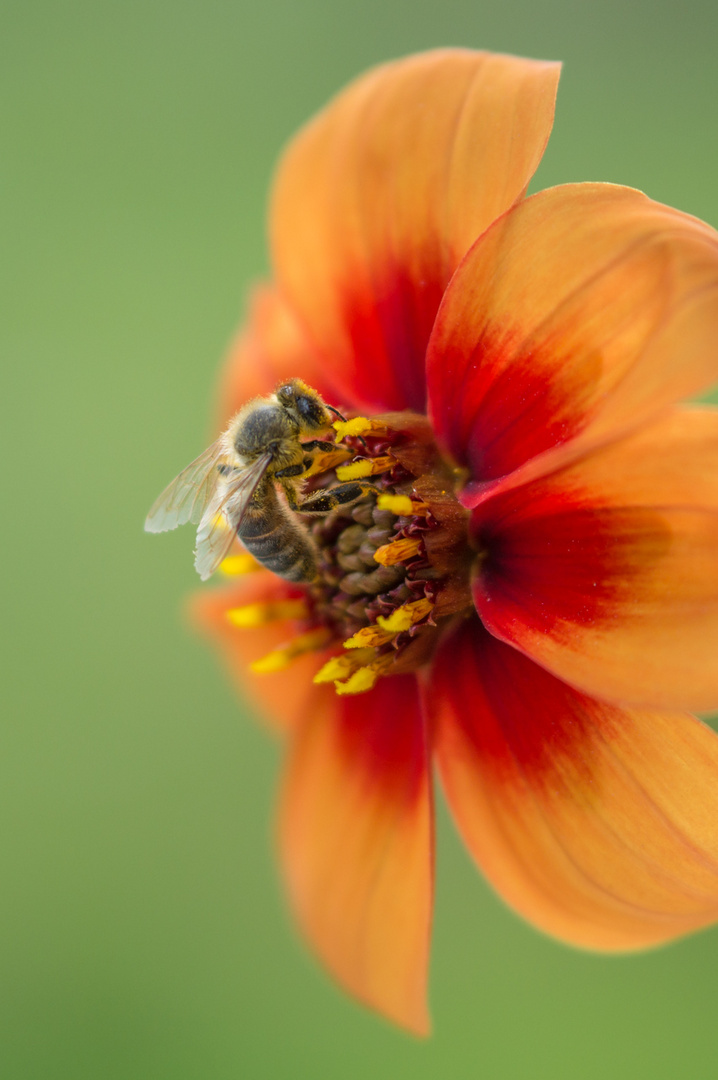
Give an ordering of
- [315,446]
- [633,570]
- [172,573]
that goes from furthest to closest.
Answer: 1. [172,573]
2. [315,446]
3. [633,570]

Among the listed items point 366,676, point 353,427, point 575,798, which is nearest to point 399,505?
point 353,427

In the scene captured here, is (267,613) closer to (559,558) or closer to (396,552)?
(396,552)

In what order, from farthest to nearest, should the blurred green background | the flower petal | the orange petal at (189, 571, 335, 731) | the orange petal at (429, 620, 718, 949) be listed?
1. the blurred green background
2. the orange petal at (189, 571, 335, 731)
3. the orange petal at (429, 620, 718, 949)
4. the flower petal

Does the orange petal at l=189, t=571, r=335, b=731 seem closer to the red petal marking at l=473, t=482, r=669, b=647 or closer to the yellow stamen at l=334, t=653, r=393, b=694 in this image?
the yellow stamen at l=334, t=653, r=393, b=694

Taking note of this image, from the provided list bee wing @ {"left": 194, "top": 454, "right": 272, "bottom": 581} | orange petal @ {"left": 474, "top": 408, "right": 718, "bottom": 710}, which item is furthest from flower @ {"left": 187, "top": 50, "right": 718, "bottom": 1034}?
bee wing @ {"left": 194, "top": 454, "right": 272, "bottom": 581}

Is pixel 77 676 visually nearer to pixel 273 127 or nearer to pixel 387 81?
pixel 273 127

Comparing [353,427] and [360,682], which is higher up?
[353,427]
